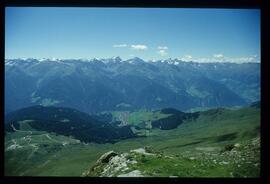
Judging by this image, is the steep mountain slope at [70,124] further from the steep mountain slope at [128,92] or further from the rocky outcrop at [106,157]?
the rocky outcrop at [106,157]

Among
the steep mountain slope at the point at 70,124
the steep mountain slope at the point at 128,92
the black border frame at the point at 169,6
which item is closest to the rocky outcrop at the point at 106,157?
the steep mountain slope at the point at 70,124

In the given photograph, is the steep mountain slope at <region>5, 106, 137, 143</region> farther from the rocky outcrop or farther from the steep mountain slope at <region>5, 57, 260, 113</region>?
the rocky outcrop

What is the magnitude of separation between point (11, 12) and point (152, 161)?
3511 mm

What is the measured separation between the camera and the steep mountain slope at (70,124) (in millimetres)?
7672

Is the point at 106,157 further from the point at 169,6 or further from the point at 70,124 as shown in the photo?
the point at 169,6

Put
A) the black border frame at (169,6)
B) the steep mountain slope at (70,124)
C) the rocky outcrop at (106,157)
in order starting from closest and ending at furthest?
the black border frame at (169,6) → the rocky outcrop at (106,157) → the steep mountain slope at (70,124)

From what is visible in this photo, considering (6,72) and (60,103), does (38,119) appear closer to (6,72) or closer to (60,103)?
(60,103)

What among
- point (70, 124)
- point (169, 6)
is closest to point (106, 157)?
point (70, 124)

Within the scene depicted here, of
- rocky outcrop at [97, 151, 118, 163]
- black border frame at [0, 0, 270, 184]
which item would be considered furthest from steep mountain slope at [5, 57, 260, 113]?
rocky outcrop at [97, 151, 118, 163]

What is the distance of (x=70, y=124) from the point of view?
27.3 feet

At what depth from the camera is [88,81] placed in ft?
28.5
